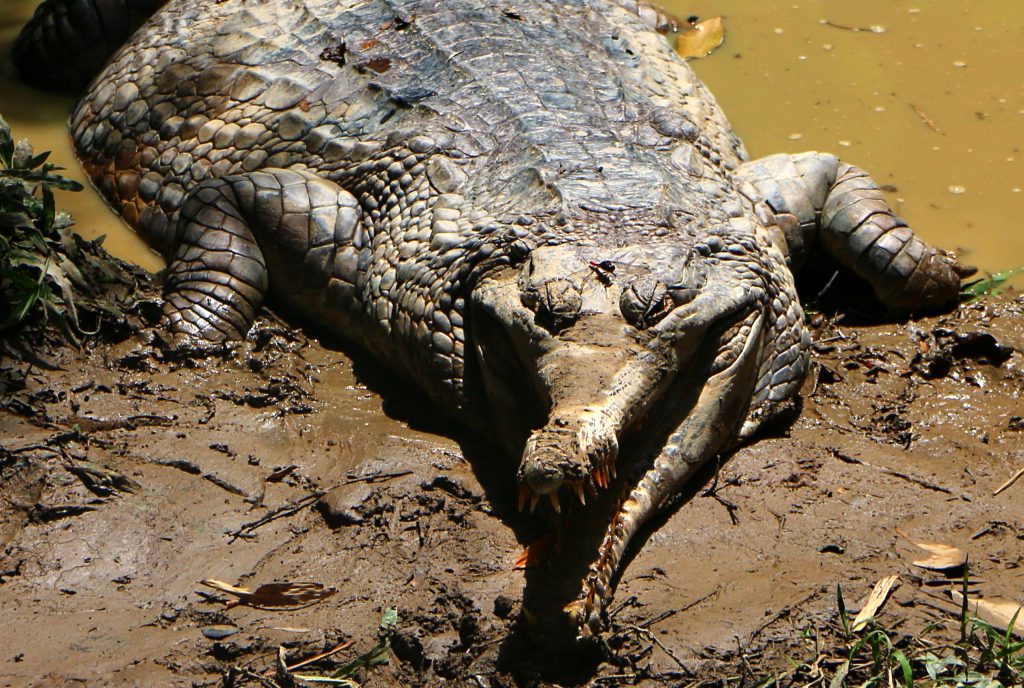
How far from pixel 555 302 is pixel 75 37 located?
13.3 feet

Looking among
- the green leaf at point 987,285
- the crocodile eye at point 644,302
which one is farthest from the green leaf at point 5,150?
the green leaf at point 987,285

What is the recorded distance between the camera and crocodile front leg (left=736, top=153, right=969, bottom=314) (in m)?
5.21

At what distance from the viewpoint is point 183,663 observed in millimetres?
3285

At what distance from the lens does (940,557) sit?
12.6ft

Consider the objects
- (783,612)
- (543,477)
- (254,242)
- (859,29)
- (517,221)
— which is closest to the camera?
(543,477)

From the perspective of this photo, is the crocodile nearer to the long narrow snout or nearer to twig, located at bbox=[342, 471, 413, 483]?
the long narrow snout

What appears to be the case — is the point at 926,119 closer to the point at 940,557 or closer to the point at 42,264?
the point at 940,557

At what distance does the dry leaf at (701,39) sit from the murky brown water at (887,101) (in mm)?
60

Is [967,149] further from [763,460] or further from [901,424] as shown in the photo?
[763,460]

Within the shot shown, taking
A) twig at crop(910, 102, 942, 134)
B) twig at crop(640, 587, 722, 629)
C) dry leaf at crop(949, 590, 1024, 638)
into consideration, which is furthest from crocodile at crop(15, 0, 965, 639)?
twig at crop(910, 102, 942, 134)

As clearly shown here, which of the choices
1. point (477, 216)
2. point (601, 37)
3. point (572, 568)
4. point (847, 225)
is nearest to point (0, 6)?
point (601, 37)

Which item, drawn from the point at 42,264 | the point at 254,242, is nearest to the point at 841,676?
the point at 254,242

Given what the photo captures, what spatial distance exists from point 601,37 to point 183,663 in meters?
3.59

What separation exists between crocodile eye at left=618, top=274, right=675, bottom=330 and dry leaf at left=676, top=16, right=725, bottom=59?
11.4 ft
